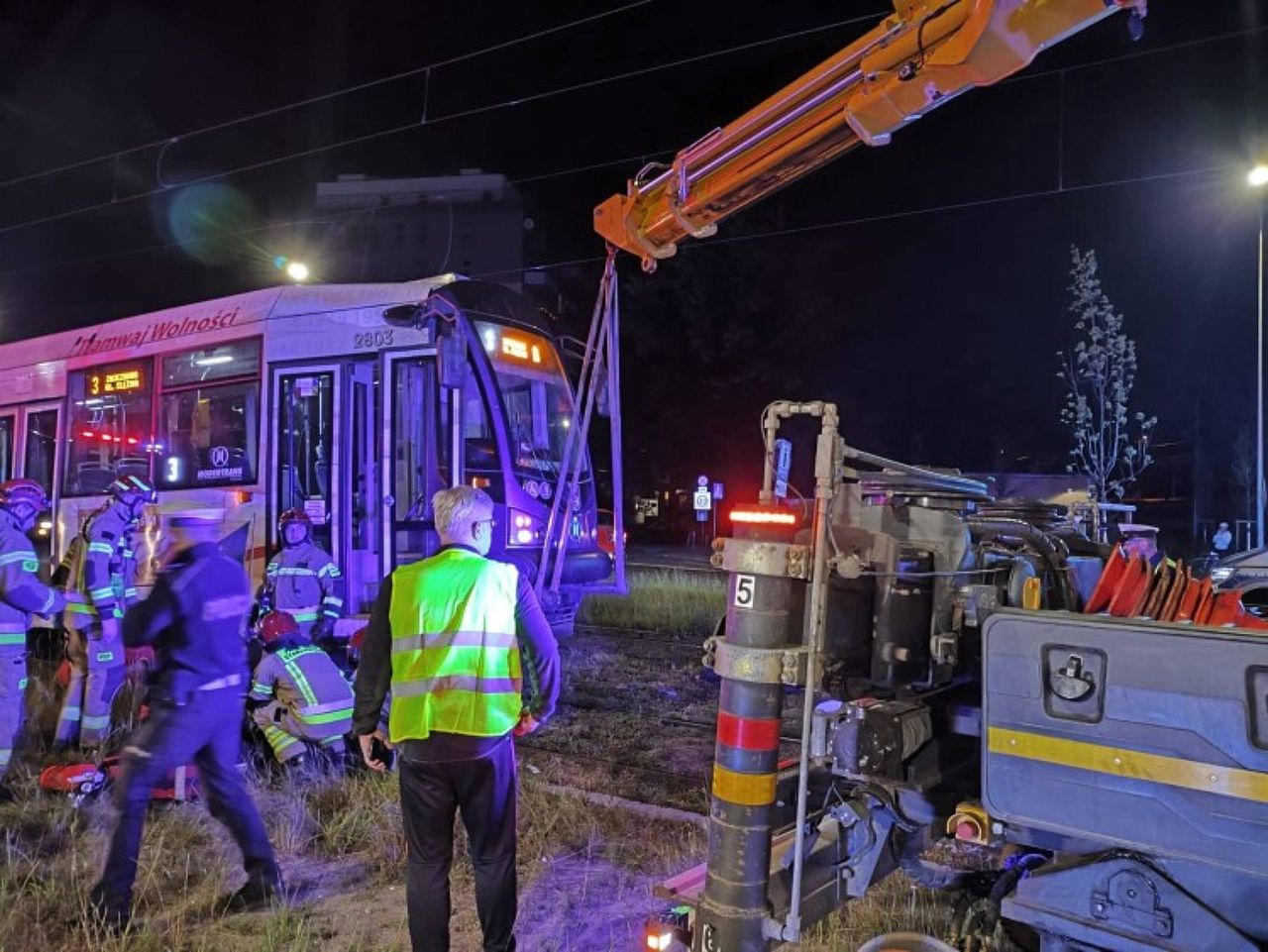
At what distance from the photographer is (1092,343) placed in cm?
1759

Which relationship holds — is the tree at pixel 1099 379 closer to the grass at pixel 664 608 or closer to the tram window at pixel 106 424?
the grass at pixel 664 608

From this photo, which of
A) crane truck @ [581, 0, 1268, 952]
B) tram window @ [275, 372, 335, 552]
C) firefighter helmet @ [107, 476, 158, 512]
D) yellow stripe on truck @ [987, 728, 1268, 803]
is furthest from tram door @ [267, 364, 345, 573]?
yellow stripe on truck @ [987, 728, 1268, 803]

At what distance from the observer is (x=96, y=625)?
21.8 feet

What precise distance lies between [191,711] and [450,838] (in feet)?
4.98

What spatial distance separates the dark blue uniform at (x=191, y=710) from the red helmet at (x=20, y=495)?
2253 mm

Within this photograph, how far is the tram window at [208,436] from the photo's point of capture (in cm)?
873

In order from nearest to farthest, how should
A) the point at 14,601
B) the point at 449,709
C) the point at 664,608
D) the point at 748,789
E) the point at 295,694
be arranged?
1. the point at 748,789
2. the point at 449,709
3. the point at 14,601
4. the point at 295,694
5. the point at 664,608

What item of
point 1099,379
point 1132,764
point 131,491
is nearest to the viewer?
point 1132,764

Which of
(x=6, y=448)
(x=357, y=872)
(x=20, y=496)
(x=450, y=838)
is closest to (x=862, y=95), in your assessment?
(x=450, y=838)

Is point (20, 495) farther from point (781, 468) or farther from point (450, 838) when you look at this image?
point (781, 468)

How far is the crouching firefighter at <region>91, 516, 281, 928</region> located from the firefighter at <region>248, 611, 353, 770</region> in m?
1.32

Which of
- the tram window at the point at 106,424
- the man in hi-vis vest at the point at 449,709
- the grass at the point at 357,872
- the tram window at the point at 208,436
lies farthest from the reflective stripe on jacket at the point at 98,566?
the man in hi-vis vest at the point at 449,709

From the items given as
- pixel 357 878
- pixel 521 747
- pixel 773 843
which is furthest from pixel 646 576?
pixel 773 843

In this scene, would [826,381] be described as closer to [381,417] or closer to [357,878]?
[381,417]
